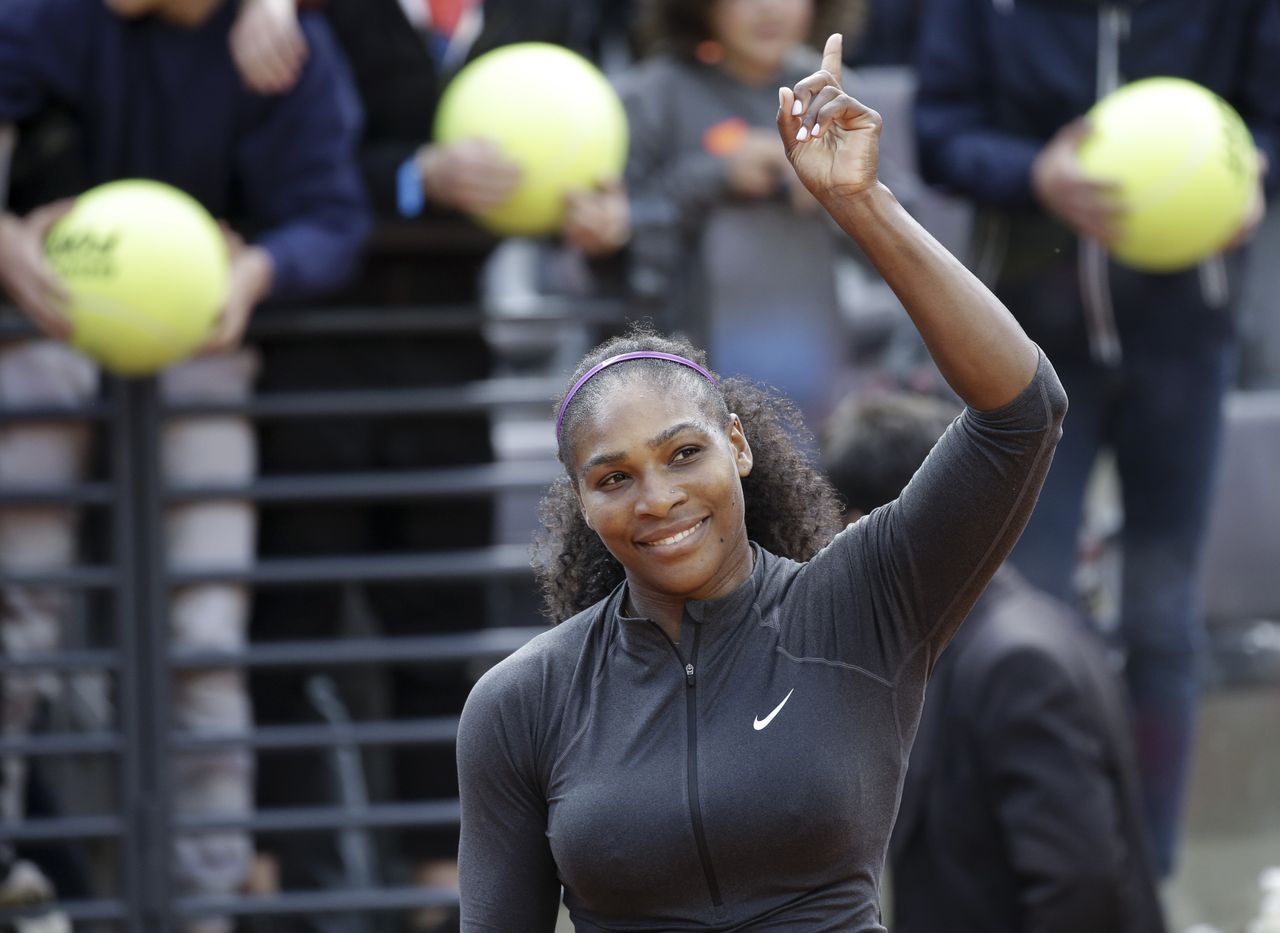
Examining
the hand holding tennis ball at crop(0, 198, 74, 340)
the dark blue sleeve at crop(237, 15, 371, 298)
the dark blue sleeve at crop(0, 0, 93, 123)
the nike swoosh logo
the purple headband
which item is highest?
the dark blue sleeve at crop(0, 0, 93, 123)

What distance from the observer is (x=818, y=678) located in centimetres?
231

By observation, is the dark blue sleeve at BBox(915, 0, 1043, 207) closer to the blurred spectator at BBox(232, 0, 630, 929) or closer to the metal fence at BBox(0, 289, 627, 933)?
the blurred spectator at BBox(232, 0, 630, 929)

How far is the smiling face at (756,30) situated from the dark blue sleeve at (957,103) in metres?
0.33

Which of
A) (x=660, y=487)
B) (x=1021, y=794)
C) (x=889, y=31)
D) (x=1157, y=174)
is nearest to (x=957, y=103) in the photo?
(x=1157, y=174)

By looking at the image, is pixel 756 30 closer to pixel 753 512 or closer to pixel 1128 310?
pixel 1128 310

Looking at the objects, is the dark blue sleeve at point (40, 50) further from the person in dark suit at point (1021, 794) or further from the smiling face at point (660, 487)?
the smiling face at point (660, 487)

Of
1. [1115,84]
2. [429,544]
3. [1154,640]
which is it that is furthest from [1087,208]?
[429,544]

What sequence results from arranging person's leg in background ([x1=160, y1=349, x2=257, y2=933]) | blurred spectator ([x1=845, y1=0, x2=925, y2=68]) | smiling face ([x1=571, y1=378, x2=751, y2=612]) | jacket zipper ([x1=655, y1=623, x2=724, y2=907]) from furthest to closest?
1. blurred spectator ([x1=845, y1=0, x2=925, y2=68])
2. person's leg in background ([x1=160, y1=349, x2=257, y2=933])
3. smiling face ([x1=571, y1=378, x2=751, y2=612])
4. jacket zipper ([x1=655, y1=623, x2=724, y2=907])

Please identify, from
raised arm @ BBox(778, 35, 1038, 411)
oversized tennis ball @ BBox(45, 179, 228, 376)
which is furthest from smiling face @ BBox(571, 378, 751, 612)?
oversized tennis ball @ BBox(45, 179, 228, 376)

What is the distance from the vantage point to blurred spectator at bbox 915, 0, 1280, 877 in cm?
466

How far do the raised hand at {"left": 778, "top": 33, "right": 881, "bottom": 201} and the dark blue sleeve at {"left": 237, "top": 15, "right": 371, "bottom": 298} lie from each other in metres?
2.42

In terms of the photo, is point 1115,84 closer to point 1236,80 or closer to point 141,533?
point 1236,80

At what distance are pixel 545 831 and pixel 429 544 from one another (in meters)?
2.56

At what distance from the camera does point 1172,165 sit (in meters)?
4.36
